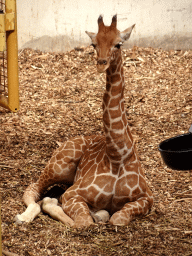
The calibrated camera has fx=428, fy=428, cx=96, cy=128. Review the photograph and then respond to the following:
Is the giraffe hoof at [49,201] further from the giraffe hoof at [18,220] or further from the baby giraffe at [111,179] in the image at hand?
the giraffe hoof at [18,220]

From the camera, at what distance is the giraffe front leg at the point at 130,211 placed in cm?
408

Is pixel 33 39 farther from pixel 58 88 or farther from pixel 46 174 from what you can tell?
pixel 46 174

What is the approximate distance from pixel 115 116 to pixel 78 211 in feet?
3.28

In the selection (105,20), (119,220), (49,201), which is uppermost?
(105,20)

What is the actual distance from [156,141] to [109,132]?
2.21 m

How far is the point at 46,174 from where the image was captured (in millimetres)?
4984

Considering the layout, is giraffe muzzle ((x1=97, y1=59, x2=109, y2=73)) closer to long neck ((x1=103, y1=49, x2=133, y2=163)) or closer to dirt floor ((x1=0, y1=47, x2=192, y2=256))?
long neck ((x1=103, y1=49, x2=133, y2=163))

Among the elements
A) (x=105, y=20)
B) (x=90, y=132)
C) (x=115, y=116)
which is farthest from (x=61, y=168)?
(x=105, y=20)

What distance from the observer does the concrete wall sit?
8711 millimetres

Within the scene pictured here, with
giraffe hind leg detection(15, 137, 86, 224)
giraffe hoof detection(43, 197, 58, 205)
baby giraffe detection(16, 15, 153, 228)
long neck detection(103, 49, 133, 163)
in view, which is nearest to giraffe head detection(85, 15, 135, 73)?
baby giraffe detection(16, 15, 153, 228)

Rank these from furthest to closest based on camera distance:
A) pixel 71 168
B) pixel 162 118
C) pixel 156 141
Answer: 1. pixel 162 118
2. pixel 156 141
3. pixel 71 168

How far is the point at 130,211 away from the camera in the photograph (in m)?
4.16

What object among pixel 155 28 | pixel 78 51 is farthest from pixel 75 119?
pixel 155 28

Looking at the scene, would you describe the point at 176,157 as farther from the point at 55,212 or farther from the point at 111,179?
the point at 55,212
